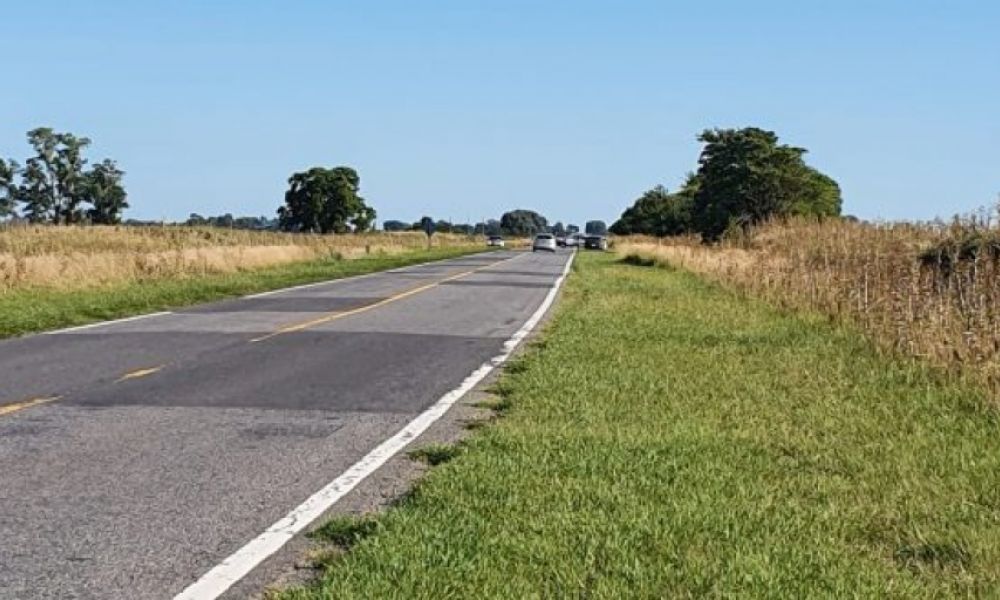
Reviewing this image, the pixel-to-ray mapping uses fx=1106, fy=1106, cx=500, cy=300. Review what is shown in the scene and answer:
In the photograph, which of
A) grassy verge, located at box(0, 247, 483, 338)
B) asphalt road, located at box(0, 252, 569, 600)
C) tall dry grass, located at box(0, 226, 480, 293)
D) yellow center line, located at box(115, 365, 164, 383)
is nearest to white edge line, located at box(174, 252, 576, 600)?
asphalt road, located at box(0, 252, 569, 600)

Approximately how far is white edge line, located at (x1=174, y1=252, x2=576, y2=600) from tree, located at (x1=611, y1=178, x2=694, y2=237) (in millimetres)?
113624

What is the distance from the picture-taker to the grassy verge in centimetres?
1851

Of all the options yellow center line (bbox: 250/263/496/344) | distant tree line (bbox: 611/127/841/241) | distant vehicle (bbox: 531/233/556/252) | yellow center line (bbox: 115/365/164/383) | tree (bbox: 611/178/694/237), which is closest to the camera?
yellow center line (bbox: 115/365/164/383)

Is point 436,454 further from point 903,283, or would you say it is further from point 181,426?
point 903,283

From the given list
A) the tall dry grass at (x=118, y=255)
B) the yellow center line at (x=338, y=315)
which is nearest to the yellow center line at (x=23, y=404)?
the yellow center line at (x=338, y=315)

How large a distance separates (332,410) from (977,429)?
5.33 m

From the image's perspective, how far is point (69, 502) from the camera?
633 cm

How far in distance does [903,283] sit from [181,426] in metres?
11.4

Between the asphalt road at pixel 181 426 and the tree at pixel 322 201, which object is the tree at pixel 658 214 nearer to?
the tree at pixel 322 201

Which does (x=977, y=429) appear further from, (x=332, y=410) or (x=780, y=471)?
(x=332, y=410)

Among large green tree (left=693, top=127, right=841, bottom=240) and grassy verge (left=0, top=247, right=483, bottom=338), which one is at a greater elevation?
large green tree (left=693, top=127, right=841, bottom=240)

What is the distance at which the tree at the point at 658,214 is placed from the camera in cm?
13088

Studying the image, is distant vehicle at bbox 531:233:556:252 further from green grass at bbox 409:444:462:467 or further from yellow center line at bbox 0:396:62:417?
green grass at bbox 409:444:462:467

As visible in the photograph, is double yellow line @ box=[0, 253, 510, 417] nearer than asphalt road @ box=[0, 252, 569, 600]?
No
